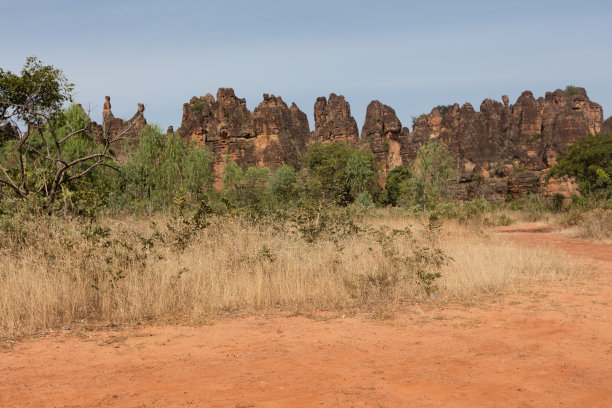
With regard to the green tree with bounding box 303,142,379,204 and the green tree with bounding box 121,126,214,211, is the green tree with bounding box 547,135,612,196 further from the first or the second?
the green tree with bounding box 121,126,214,211

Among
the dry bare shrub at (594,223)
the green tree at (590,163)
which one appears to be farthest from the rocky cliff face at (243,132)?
the dry bare shrub at (594,223)

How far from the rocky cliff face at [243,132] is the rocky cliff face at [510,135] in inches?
870

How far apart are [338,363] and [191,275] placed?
134 inches

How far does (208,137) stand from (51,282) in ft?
190

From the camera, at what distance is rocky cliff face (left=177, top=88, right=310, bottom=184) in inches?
2331

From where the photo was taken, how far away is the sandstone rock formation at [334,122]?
68.0 meters

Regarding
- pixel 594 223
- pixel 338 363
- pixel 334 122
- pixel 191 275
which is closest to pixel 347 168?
pixel 334 122

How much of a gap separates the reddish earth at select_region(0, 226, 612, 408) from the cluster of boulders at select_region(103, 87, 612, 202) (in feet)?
165

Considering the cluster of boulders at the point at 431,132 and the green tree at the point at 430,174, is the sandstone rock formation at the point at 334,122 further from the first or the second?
the green tree at the point at 430,174

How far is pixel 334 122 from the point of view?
69.4 meters

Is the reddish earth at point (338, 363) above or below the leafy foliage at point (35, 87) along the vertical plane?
below

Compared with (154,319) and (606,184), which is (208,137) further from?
(154,319)

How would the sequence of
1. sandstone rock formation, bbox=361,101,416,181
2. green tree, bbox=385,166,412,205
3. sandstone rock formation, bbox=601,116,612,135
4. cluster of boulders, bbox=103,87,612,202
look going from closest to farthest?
green tree, bbox=385,166,412,205, cluster of boulders, bbox=103,87,612,202, sandstone rock formation, bbox=361,101,416,181, sandstone rock formation, bbox=601,116,612,135

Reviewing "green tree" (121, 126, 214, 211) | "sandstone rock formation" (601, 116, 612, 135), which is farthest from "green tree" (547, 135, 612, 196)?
"sandstone rock formation" (601, 116, 612, 135)
